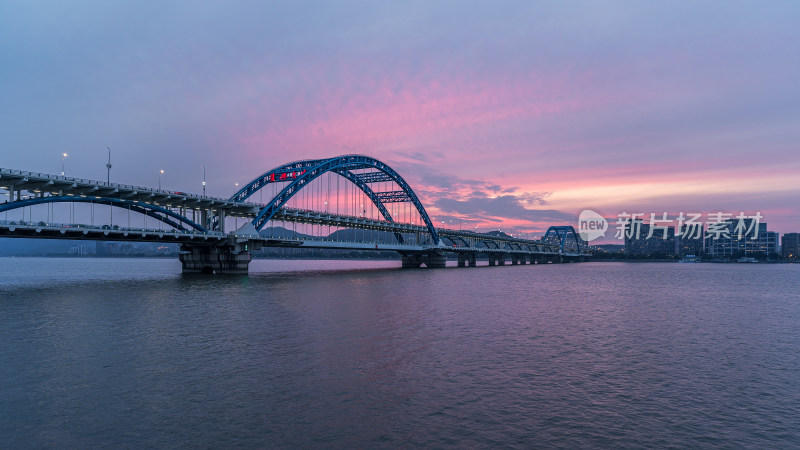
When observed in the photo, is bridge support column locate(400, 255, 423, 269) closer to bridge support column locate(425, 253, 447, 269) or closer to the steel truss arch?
bridge support column locate(425, 253, 447, 269)

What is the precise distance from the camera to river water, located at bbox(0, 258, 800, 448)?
1026 centimetres

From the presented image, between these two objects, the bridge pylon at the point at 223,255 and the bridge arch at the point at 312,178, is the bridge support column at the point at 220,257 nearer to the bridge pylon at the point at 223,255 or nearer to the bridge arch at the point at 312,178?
the bridge pylon at the point at 223,255

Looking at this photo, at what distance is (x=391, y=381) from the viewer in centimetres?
1446

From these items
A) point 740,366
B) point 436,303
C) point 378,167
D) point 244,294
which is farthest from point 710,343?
point 378,167

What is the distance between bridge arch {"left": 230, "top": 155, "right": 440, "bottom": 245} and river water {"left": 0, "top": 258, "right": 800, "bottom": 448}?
5422 centimetres

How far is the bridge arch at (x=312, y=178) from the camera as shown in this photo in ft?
269

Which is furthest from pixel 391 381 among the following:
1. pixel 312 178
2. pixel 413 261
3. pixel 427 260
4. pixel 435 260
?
pixel 413 261

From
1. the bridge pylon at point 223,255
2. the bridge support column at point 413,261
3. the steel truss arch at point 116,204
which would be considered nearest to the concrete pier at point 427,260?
the bridge support column at point 413,261

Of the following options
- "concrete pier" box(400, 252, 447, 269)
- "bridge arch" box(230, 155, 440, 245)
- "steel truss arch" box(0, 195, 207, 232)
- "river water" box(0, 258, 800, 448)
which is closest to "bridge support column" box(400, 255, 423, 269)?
"concrete pier" box(400, 252, 447, 269)

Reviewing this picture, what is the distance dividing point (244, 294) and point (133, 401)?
31.5 m

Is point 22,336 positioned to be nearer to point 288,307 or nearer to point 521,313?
point 288,307

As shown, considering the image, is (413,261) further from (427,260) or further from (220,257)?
(220,257)

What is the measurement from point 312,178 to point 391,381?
3172 inches

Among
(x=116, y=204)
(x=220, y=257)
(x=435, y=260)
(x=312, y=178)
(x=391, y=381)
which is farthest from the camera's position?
(x=435, y=260)
